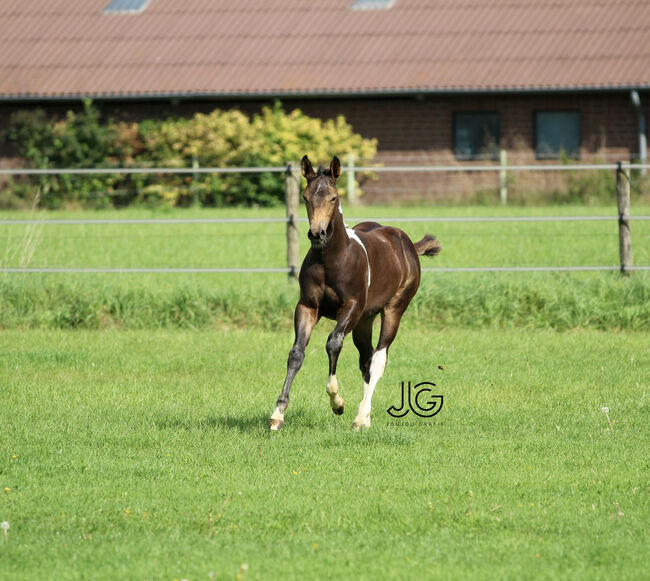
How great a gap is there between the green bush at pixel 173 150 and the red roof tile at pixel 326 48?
2.88 ft

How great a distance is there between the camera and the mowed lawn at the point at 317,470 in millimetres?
5098

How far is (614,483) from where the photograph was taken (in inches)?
249

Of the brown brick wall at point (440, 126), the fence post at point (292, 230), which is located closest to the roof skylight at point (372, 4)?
the brown brick wall at point (440, 126)

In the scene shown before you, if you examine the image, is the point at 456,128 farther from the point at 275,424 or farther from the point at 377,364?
the point at 275,424

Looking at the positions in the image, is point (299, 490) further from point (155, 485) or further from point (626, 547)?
point (626, 547)

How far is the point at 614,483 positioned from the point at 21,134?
26.1 metres

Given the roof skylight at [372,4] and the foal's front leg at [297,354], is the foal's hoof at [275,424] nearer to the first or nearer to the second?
the foal's front leg at [297,354]

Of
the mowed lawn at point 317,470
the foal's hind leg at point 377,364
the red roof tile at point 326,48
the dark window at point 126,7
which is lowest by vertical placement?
the mowed lawn at point 317,470

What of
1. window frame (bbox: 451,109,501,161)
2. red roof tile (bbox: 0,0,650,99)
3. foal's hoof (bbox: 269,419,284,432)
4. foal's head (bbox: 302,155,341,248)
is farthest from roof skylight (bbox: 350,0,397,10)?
foal's hoof (bbox: 269,419,284,432)

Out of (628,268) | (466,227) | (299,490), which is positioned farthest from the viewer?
(466,227)

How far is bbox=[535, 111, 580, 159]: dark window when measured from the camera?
28.8 metres

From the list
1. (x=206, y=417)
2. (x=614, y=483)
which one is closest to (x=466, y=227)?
(x=206, y=417)

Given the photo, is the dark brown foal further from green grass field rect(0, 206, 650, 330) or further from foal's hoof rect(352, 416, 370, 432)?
green grass field rect(0, 206, 650, 330)

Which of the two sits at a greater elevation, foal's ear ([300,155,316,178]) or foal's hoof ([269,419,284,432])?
foal's ear ([300,155,316,178])
